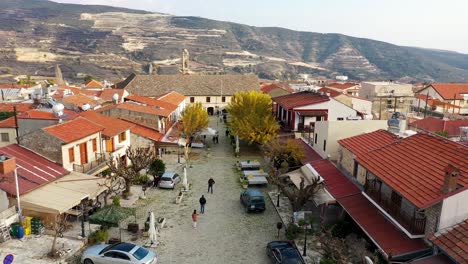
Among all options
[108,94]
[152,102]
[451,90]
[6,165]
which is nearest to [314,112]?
[152,102]

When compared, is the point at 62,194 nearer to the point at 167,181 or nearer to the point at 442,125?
the point at 167,181

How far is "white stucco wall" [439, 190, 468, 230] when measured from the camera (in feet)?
50.4

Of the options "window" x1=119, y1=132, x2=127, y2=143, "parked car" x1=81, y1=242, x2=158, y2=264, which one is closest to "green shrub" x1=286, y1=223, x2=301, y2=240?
"parked car" x1=81, y1=242, x2=158, y2=264

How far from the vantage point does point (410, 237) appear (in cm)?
1642

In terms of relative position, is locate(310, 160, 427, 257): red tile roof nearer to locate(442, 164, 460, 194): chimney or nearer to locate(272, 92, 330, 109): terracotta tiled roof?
locate(442, 164, 460, 194): chimney

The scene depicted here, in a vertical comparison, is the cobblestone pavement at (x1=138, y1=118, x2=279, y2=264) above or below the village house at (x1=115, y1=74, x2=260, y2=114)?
below

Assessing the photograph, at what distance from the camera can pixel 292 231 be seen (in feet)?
71.8

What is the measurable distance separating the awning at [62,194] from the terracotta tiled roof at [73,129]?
2673 mm

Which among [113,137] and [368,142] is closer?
[368,142]

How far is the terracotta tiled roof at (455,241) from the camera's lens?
14.0m

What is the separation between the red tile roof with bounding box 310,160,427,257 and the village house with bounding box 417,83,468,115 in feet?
149

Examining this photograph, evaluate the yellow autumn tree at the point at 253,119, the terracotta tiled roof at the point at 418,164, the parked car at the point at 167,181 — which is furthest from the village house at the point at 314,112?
the terracotta tiled roof at the point at 418,164

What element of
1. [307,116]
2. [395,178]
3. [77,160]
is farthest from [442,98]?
[77,160]

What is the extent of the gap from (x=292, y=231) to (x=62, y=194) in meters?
13.4
